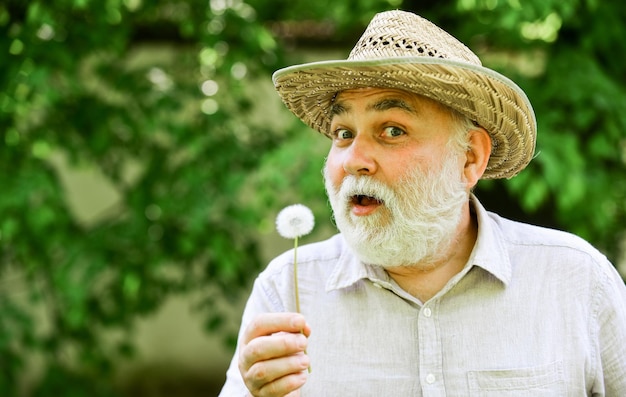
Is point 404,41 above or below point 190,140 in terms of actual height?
below

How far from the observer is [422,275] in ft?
7.20

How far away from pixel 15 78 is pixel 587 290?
9.62 feet

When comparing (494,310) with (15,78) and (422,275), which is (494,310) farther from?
(15,78)

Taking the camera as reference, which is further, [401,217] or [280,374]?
[401,217]

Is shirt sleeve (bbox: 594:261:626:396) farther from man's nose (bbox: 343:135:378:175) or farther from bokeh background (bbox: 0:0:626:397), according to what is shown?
bokeh background (bbox: 0:0:626:397)

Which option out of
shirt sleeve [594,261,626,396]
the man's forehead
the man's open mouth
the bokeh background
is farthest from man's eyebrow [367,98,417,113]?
the bokeh background

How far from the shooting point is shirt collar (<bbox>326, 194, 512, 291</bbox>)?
83.7 inches

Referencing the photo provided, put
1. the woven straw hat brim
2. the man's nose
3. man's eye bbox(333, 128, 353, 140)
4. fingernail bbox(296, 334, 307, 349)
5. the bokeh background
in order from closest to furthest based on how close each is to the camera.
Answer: fingernail bbox(296, 334, 307, 349)
the woven straw hat brim
the man's nose
man's eye bbox(333, 128, 353, 140)
the bokeh background

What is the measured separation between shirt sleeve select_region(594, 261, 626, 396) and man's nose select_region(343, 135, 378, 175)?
0.72 meters

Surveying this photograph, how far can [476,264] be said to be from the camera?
2.12 m

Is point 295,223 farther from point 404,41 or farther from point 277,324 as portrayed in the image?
point 404,41

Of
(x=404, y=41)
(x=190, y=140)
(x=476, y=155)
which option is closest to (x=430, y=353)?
(x=476, y=155)

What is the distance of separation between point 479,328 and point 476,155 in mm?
500

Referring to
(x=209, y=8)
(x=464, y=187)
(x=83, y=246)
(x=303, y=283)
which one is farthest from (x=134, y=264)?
(x=464, y=187)
